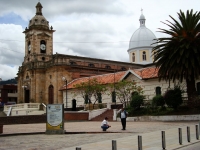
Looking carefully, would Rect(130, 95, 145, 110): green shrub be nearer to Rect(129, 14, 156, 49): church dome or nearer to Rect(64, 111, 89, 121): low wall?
Rect(64, 111, 89, 121): low wall

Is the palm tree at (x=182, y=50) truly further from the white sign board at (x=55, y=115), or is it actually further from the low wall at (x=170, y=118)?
the white sign board at (x=55, y=115)

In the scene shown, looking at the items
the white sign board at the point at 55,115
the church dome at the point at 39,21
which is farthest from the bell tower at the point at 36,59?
the white sign board at the point at 55,115

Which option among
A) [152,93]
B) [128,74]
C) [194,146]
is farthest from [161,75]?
[194,146]

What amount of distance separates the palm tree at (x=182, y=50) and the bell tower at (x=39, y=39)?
37061 mm

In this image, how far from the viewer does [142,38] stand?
7338cm

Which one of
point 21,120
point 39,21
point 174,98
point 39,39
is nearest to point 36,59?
point 39,39

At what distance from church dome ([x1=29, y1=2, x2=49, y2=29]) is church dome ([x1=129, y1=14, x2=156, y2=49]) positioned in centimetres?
2271

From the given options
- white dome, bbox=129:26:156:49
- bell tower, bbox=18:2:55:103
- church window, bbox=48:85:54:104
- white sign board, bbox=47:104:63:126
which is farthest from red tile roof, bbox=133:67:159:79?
white dome, bbox=129:26:156:49

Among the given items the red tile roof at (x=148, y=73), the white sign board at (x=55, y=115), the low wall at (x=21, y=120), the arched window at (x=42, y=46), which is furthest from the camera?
the arched window at (x=42, y=46)

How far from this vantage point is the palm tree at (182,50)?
2986cm

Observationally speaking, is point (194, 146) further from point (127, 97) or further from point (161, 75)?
point (127, 97)

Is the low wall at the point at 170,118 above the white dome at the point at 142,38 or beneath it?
beneath

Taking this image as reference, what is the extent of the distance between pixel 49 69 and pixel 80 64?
6560mm

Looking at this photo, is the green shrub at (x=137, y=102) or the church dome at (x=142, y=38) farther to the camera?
the church dome at (x=142, y=38)
